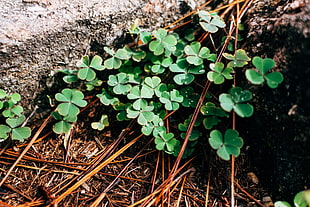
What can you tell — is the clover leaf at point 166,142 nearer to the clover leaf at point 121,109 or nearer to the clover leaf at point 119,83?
the clover leaf at point 121,109

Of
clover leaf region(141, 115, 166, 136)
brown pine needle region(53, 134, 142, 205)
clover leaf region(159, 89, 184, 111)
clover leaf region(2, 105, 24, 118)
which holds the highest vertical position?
clover leaf region(159, 89, 184, 111)

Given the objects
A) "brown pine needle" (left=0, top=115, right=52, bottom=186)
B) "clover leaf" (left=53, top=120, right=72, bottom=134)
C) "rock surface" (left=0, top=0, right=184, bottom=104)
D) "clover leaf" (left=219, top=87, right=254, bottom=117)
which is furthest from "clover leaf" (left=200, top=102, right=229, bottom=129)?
"brown pine needle" (left=0, top=115, right=52, bottom=186)

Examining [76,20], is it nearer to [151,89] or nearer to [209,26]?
[151,89]

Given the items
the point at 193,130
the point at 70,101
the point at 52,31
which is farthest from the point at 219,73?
the point at 52,31

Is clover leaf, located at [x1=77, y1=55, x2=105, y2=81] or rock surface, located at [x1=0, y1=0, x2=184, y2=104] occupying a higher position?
rock surface, located at [x1=0, y1=0, x2=184, y2=104]

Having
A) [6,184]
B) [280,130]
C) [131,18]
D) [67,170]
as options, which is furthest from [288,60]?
[6,184]

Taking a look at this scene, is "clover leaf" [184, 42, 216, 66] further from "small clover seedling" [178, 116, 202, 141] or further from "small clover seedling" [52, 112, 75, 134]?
"small clover seedling" [52, 112, 75, 134]
